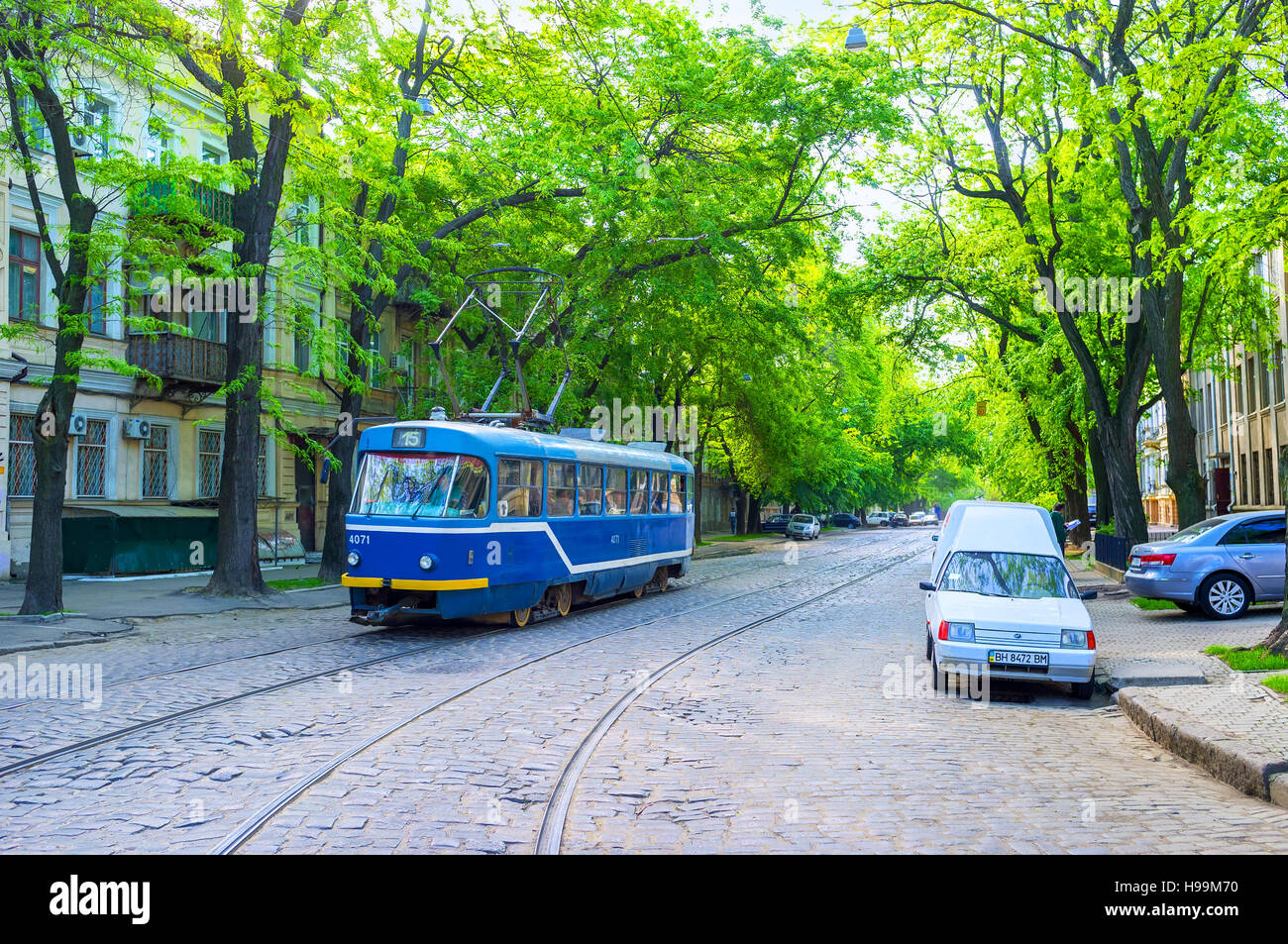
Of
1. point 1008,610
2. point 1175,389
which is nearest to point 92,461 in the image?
point 1008,610

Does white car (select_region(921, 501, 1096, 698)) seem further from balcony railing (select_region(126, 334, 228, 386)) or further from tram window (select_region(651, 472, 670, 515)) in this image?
balcony railing (select_region(126, 334, 228, 386))

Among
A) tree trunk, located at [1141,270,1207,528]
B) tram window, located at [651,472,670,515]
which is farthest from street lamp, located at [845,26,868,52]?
tram window, located at [651,472,670,515]

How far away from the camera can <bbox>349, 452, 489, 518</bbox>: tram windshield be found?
14812 mm

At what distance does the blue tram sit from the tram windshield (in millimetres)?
14

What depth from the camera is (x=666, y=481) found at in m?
23.7

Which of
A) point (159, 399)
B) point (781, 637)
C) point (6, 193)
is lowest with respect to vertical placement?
point (781, 637)

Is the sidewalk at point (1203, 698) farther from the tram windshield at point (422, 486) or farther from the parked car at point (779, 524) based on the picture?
the parked car at point (779, 524)

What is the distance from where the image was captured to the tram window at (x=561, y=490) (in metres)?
17.2

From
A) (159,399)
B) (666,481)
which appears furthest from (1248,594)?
(159,399)

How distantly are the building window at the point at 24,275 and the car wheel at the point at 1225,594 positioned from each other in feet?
75.6

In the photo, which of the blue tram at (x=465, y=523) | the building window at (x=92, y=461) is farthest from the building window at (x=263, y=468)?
the blue tram at (x=465, y=523)

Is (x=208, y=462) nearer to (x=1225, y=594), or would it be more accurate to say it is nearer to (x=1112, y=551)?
(x=1112, y=551)

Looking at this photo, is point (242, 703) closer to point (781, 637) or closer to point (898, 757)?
point (898, 757)
